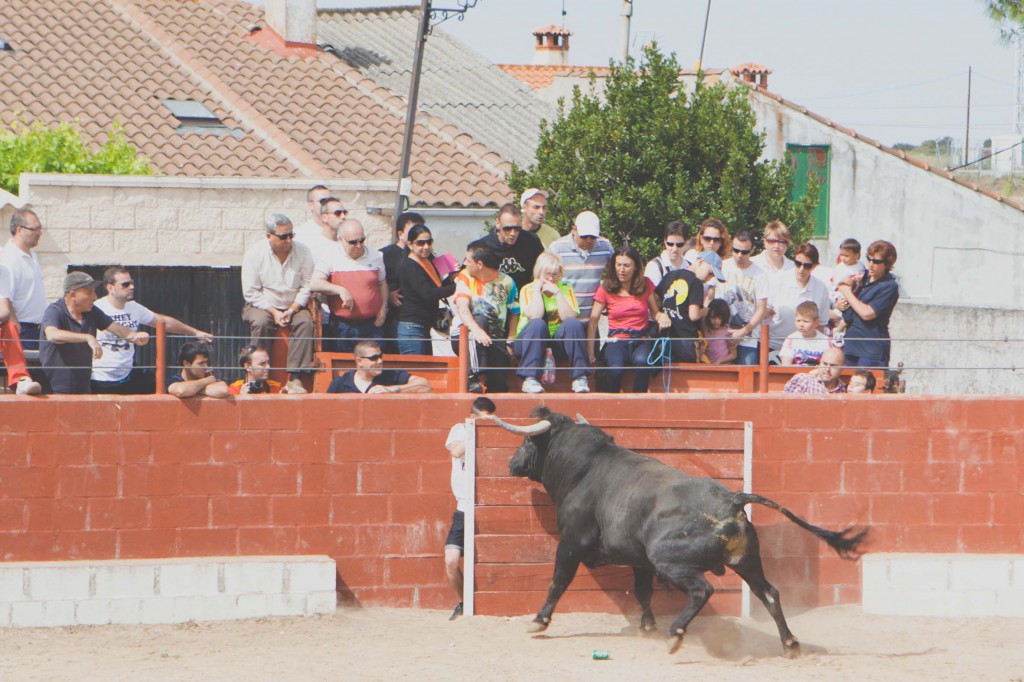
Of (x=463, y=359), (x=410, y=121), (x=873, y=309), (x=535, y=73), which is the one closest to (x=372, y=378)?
(x=463, y=359)

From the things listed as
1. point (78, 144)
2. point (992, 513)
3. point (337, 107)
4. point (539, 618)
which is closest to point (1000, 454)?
point (992, 513)

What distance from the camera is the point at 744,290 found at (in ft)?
37.4

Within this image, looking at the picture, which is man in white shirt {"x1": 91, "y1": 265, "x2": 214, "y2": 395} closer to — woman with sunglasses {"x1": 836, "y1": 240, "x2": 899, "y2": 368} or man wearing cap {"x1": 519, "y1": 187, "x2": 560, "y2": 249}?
man wearing cap {"x1": 519, "y1": 187, "x2": 560, "y2": 249}

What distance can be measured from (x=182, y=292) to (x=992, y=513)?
33.1 feet

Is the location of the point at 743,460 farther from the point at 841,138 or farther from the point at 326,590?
the point at 841,138

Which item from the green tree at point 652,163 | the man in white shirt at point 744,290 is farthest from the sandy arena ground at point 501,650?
the green tree at point 652,163

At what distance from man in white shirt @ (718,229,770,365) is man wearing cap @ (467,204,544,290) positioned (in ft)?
5.14

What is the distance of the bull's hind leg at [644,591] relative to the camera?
32.6ft

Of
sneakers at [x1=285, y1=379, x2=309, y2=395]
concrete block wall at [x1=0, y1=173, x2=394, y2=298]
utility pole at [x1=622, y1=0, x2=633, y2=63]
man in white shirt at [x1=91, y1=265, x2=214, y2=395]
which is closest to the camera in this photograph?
man in white shirt at [x1=91, y1=265, x2=214, y2=395]

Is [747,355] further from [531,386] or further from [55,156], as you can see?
[55,156]

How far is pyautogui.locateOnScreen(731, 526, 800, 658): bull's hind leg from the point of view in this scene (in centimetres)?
916

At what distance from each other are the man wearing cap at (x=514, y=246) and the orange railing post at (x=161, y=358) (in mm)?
2520

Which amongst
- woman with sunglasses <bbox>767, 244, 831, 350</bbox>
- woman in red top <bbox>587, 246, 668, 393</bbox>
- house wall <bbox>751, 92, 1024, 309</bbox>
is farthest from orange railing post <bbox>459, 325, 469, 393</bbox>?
house wall <bbox>751, 92, 1024, 309</bbox>

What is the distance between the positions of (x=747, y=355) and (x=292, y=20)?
606 inches
